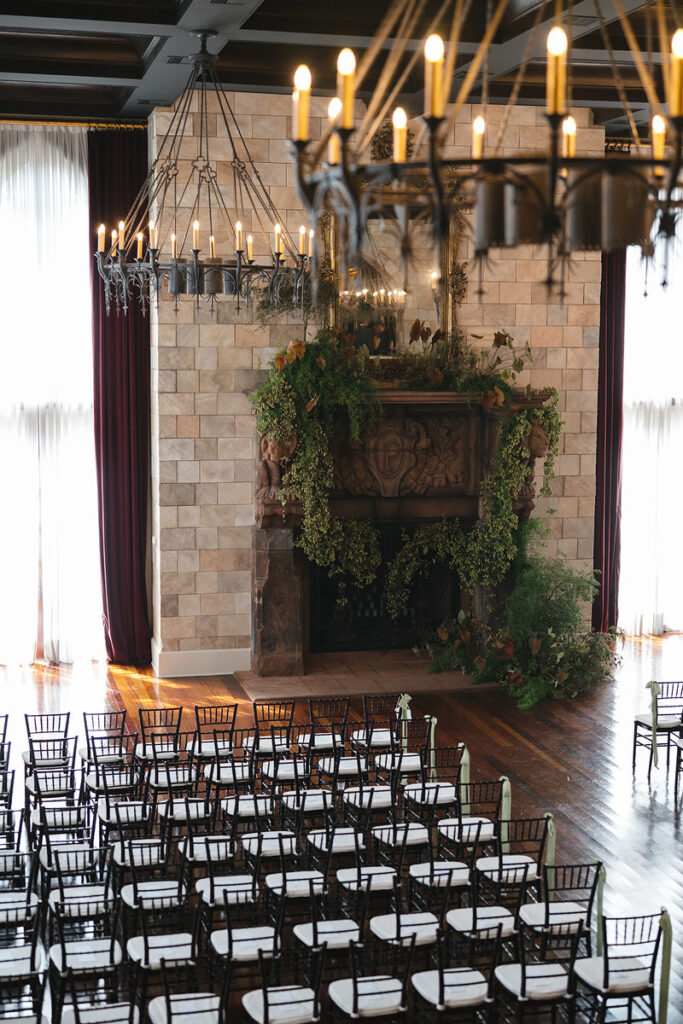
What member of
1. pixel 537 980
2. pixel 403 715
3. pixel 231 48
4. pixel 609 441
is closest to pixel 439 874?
pixel 537 980

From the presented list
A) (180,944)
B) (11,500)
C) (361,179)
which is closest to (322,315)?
(11,500)

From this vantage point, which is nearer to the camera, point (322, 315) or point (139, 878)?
point (139, 878)

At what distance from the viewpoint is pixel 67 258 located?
14.3m

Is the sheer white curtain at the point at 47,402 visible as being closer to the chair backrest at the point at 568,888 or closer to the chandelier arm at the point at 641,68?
the chair backrest at the point at 568,888

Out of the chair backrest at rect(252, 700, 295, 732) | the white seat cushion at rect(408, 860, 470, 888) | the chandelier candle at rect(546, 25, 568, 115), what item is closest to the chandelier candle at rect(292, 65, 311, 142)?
the chandelier candle at rect(546, 25, 568, 115)

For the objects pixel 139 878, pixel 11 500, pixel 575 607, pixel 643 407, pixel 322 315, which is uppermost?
pixel 322 315

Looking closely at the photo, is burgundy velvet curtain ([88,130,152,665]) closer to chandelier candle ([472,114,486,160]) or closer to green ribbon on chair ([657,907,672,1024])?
green ribbon on chair ([657,907,672,1024])

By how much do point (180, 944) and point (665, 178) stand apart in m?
4.71

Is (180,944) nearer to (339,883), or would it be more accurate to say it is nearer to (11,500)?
(339,883)

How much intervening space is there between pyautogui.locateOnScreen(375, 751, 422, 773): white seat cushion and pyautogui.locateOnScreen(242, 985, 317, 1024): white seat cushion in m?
3.40

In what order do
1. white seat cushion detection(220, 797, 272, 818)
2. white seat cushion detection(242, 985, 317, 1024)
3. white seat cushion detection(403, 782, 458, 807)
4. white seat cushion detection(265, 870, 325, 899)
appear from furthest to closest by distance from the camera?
white seat cushion detection(403, 782, 458, 807) → white seat cushion detection(220, 797, 272, 818) → white seat cushion detection(265, 870, 325, 899) → white seat cushion detection(242, 985, 317, 1024)

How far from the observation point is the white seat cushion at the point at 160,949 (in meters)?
6.67

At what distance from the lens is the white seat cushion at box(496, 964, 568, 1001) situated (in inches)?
257

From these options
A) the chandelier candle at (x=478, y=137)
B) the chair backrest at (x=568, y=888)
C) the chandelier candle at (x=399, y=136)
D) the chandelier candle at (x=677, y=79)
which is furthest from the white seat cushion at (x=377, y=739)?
the chandelier candle at (x=677, y=79)
